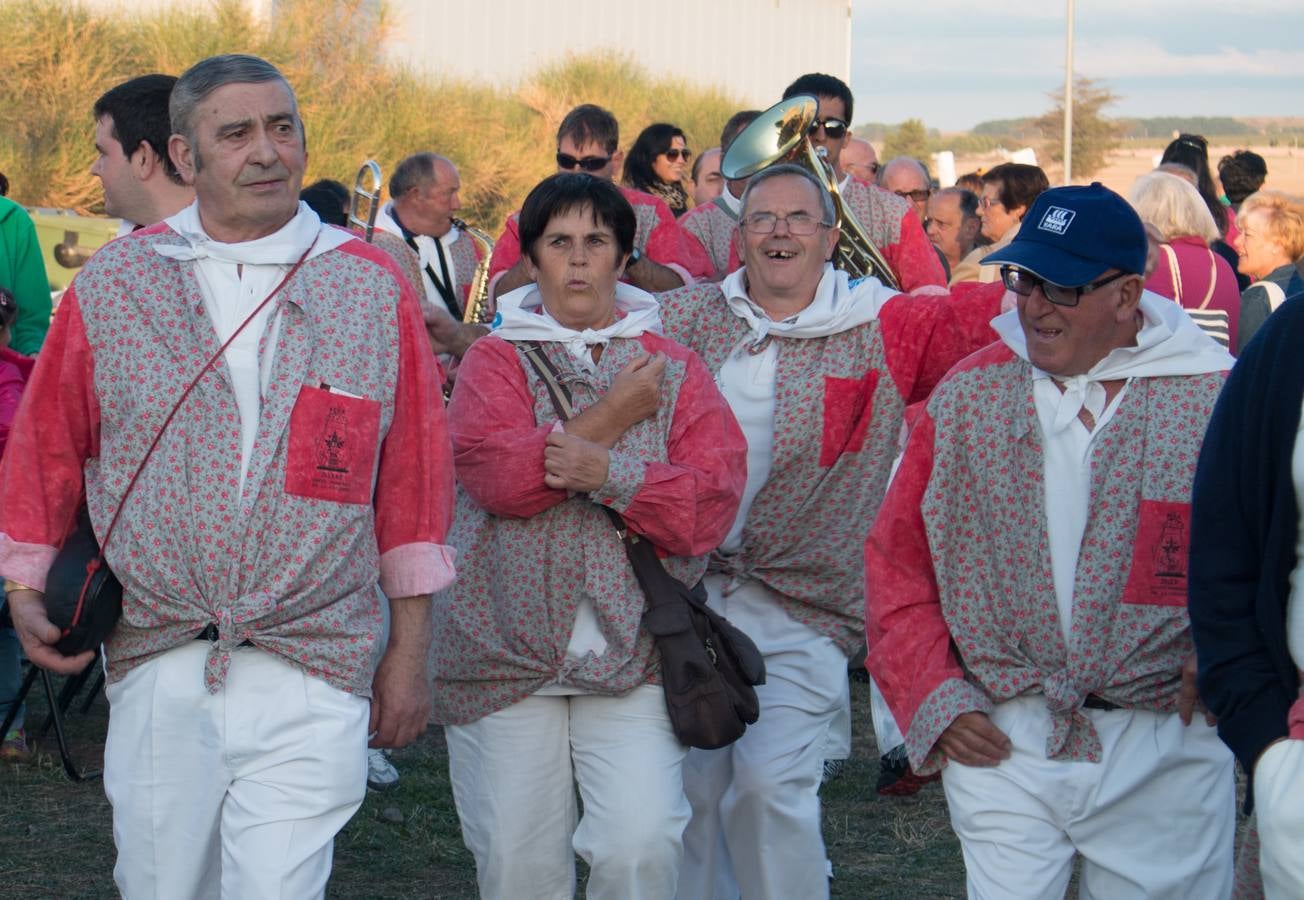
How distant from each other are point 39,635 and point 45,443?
40 centimetres

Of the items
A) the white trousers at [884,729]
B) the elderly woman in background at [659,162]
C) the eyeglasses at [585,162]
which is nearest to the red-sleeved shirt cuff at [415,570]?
the white trousers at [884,729]

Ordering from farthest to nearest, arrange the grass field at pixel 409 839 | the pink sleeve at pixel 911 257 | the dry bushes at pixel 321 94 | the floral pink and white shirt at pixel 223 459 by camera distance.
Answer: the dry bushes at pixel 321 94
the pink sleeve at pixel 911 257
the grass field at pixel 409 839
the floral pink and white shirt at pixel 223 459

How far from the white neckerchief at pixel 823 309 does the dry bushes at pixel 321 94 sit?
16.9 metres

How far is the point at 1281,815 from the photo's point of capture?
276 cm

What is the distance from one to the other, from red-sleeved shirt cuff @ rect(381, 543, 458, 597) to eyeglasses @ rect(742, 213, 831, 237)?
1.59 metres

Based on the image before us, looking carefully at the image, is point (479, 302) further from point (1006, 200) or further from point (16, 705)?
point (1006, 200)

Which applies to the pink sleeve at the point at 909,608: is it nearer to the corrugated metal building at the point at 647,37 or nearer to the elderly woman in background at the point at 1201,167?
the elderly woman in background at the point at 1201,167

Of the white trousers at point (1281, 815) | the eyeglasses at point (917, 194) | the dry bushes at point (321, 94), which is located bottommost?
the white trousers at point (1281, 815)

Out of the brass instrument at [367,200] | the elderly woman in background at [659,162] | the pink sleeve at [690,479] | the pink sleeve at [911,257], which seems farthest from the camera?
the elderly woman in background at [659,162]

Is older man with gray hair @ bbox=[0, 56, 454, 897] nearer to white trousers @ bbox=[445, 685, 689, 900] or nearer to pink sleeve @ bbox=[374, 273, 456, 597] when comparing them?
pink sleeve @ bbox=[374, 273, 456, 597]

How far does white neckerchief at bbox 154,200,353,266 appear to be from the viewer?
3.67 metres

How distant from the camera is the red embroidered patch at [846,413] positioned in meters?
4.82

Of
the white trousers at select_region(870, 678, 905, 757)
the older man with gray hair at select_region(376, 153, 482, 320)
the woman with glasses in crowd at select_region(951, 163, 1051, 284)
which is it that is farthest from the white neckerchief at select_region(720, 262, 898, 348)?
the woman with glasses in crowd at select_region(951, 163, 1051, 284)

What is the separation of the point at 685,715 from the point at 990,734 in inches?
34.3
